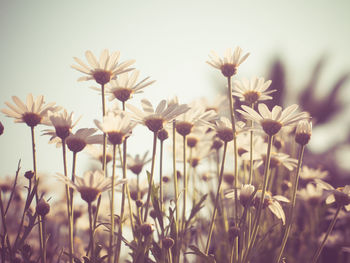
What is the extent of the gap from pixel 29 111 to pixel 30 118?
0.06 ft

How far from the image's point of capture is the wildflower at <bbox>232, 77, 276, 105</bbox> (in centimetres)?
96

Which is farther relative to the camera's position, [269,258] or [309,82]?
[309,82]

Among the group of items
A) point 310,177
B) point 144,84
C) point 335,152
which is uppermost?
point 144,84

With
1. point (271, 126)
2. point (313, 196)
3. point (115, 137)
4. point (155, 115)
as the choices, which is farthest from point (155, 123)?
point (313, 196)

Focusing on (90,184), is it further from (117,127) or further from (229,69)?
(229,69)

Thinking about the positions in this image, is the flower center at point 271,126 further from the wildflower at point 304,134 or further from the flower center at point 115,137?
the flower center at point 115,137

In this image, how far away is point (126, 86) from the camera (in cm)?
84

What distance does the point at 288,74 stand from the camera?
4883mm

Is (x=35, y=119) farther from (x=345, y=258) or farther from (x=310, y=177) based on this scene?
(x=345, y=258)

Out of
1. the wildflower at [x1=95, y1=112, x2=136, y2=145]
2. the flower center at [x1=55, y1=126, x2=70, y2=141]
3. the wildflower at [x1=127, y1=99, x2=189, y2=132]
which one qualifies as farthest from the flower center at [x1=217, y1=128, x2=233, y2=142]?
the flower center at [x1=55, y1=126, x2=70, y2=141]

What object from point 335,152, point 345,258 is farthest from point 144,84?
point 335,152

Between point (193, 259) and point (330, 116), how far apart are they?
440 centimetres

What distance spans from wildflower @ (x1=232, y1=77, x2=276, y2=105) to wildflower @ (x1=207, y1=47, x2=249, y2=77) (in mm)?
65

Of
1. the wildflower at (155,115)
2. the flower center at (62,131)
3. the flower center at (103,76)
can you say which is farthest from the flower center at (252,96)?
the flower center at (62,131)
